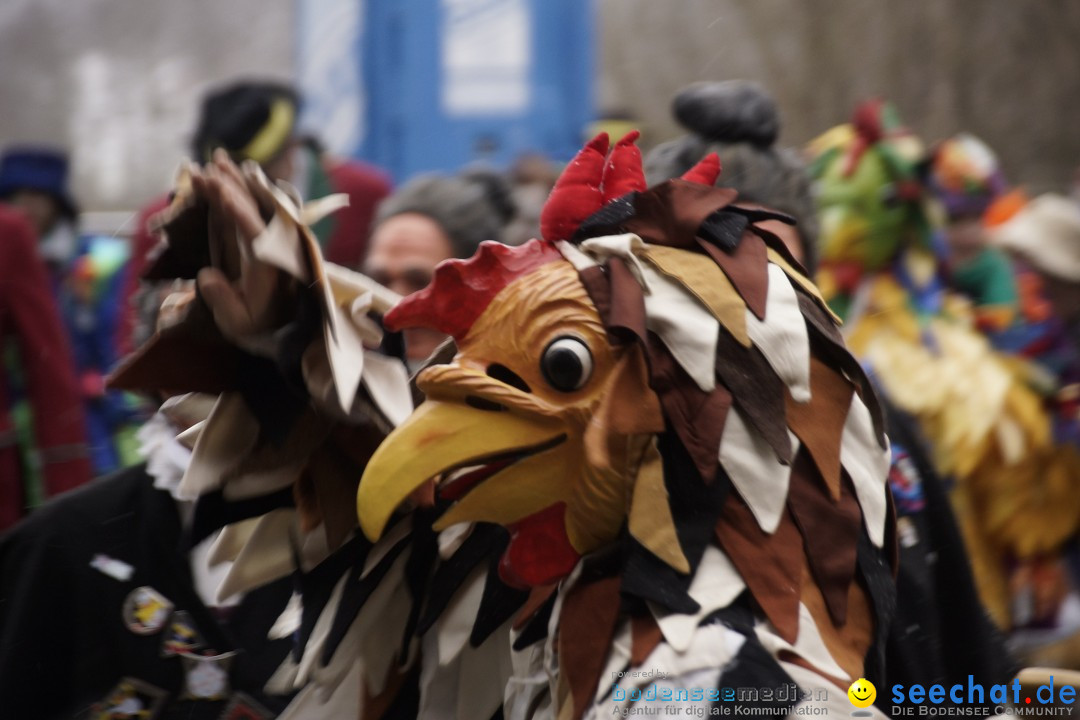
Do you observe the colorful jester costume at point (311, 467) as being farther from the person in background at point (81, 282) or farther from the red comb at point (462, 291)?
the person in background at point (81, 282)

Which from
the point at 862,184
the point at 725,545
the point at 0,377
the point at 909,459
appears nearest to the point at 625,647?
the point at 725,545

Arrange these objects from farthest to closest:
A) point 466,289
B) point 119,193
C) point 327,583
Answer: point 119,193 → point 327,583 → point 466,289

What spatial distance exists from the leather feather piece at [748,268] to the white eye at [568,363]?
19 cm

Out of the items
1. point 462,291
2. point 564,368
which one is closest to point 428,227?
point 462,291

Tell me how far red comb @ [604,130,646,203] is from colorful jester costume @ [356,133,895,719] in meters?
0.05

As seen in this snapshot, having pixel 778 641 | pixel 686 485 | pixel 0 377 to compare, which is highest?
pixel 686 485

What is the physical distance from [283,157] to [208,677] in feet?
6.34

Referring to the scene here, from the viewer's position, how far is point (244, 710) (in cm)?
238

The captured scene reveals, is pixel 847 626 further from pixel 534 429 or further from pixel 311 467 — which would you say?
pixel 311 467

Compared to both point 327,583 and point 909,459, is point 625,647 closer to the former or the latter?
point 327,583

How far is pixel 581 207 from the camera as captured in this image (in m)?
1.80

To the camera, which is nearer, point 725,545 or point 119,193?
point 725,545

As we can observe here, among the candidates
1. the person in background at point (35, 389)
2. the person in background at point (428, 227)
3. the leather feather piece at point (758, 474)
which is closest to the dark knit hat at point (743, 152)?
the person in background at point (428, 227)

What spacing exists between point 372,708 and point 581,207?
739 mm
